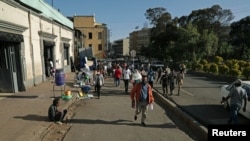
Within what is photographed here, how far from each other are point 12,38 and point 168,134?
434 inches

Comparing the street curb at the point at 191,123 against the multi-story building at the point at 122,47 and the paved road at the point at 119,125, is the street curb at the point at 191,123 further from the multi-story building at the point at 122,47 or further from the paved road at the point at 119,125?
the multi-story building at the point at 122,47

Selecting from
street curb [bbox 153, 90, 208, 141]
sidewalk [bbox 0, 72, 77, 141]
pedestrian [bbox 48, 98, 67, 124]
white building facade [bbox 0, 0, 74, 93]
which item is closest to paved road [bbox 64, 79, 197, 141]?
street curb [bbox 153, 90, 208, 141]

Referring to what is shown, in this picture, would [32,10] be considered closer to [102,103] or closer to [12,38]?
[12,38]

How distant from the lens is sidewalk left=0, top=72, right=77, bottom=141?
8.88m

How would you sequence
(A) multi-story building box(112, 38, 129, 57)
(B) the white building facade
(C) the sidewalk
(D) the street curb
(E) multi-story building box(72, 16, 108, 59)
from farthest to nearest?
(A) multi-story building box(112, 38, 129, 57), (E) multi-story building box(72, 16, 108, 59), (B) the white building facade, (D) the street curb, (C) the sidewalk

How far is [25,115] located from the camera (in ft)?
37.9

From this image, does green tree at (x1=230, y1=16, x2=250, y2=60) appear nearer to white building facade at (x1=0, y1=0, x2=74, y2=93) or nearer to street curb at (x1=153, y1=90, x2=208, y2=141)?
white building facade at (x1=0, y1=0, x2=74, y2=93)

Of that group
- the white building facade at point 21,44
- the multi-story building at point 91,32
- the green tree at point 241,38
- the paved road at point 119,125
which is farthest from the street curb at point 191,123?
the multi-story building at point 91,32

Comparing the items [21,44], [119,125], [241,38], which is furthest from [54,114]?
[241,38]

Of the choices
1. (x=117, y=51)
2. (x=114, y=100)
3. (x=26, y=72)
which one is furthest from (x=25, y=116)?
(x=117, y=51)

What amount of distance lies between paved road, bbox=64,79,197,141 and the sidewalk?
0.93 m

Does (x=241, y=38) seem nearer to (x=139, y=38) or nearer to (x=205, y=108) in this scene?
(x=205, y=108)

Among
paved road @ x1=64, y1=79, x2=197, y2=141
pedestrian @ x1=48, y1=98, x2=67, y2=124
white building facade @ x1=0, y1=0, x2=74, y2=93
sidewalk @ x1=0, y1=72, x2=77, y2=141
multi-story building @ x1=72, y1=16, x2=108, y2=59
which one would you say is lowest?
paved road @ x1=64, y1=79, x2=197, y2=141

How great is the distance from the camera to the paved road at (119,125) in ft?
30.0
